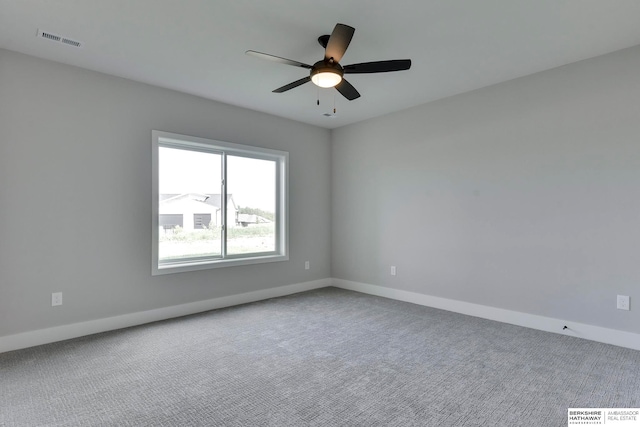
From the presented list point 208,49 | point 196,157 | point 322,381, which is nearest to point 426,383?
point 322,381

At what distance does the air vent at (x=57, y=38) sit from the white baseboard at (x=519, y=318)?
439 cm

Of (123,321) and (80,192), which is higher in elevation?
(80,192)

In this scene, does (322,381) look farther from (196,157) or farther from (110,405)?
(196,157)

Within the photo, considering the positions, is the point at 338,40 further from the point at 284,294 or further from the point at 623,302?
the point at 284,294

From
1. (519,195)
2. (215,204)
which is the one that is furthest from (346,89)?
(215,204)

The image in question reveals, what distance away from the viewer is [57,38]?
2.74 m

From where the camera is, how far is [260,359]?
8.98 ft

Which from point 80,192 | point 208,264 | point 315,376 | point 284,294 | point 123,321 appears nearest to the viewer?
point 315,376

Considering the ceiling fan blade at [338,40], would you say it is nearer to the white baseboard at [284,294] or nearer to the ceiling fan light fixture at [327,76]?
the ceiling fan light fixture at [327,76]

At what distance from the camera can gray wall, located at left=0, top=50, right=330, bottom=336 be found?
296 centimetres

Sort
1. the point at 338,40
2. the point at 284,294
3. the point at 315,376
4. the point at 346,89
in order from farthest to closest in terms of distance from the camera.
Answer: the point at 284,294 < the point at 346,89 < the point at 315,376 < the point at 338,40

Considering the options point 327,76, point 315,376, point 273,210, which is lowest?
point 315,376

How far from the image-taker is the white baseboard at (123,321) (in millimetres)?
2975

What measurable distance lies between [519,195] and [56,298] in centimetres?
478
